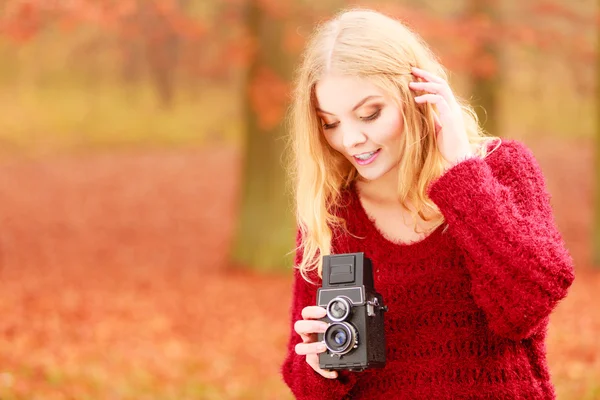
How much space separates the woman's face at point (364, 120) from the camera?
7.53 feet

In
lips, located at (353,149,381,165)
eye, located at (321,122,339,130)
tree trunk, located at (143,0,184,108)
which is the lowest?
lips, located at (353,149,381,165)

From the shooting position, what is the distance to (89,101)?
22516 mm

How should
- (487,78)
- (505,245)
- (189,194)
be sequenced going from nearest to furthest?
1. (505,245)
2. (487,78)
3. (189,194)

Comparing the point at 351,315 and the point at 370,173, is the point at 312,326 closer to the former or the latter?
the point at 351,315

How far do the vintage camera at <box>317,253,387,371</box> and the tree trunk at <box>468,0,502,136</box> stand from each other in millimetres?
7743

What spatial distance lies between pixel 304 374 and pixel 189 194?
47.4ft

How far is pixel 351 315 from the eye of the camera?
2.18 m

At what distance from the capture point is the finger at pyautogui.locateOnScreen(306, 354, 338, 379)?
2268mm

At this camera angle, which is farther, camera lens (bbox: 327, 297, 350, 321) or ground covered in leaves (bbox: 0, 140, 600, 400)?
ground covered in leaves (bbox: 0, 140, 600, 400)

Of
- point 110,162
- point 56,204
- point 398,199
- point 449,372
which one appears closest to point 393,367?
point 449,372

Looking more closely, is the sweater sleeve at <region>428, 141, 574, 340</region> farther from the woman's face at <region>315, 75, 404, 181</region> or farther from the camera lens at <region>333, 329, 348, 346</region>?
the camera lens at <region>333, 329, 348, 346</region>

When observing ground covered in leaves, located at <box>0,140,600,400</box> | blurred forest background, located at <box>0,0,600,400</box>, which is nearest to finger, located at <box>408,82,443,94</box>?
blurred forest background, located at <box>0,0,600,400</box>

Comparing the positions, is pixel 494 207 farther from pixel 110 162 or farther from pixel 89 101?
pixel 89 101

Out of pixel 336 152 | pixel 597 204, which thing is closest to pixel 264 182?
pixel 597 204
